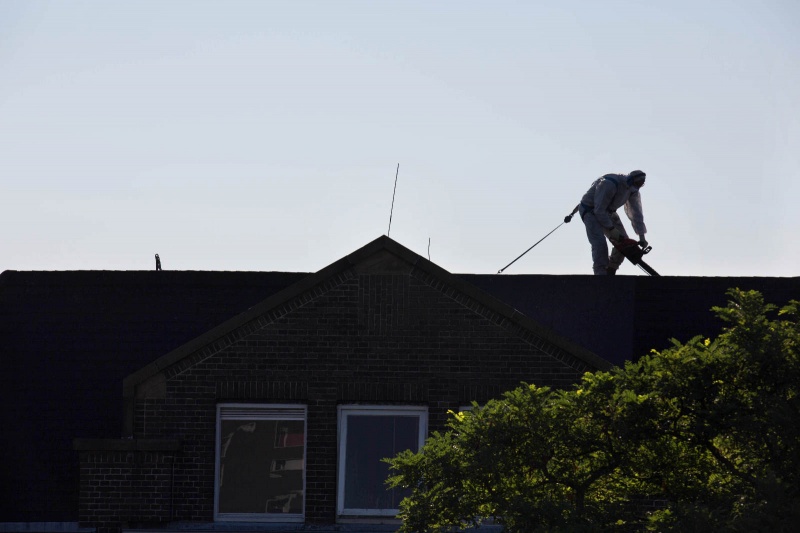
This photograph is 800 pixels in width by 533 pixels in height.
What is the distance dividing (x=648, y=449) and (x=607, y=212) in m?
12.3

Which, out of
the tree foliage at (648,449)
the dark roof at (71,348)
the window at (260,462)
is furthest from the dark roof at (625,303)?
the tree foliage at (648,449)

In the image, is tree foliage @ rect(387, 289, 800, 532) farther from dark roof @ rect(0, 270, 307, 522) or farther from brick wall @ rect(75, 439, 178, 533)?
dark roof @ rect(0, 270, 307, 522)

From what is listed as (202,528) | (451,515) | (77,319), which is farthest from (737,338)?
(77,319)

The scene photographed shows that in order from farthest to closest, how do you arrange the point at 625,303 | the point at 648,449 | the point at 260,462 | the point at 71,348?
the point at 625,303 < the point at 71,348 < the point at 260,462 < the point at 648,449

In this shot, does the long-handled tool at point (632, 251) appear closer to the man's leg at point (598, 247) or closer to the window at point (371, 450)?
the man's leg at point (598, 247)

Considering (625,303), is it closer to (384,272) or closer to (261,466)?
(384,272)

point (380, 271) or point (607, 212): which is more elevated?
point (607, 212)

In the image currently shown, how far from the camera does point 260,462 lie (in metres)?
18.0

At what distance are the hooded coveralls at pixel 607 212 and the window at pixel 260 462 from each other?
697 cm

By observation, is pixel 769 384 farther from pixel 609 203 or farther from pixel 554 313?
pixel 609 203

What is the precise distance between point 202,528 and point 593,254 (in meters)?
8.52

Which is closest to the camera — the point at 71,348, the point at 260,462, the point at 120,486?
the point at 120,486

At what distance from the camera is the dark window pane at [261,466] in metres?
18.0

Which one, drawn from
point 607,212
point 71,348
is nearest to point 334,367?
point 71,348
